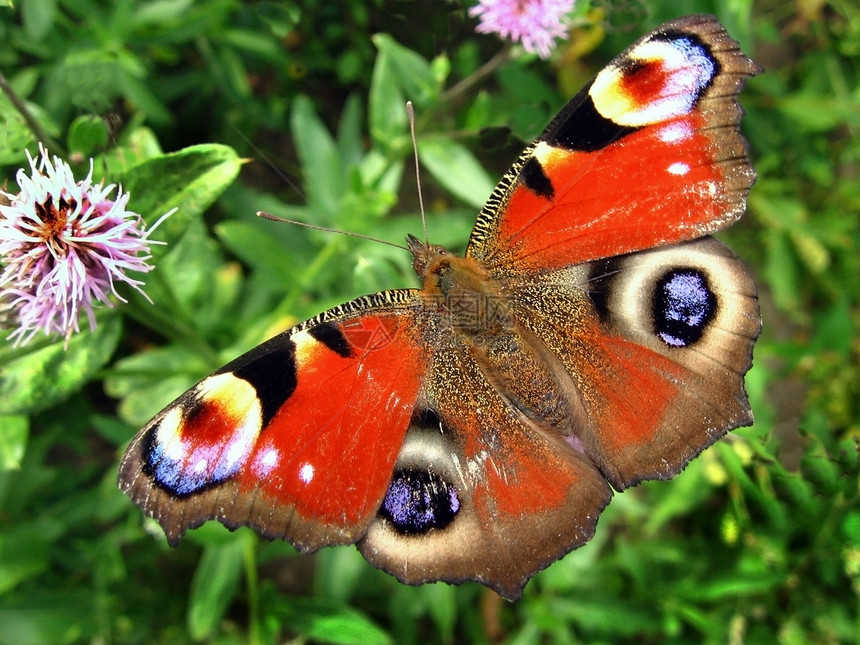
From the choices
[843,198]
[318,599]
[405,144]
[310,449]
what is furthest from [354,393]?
[843,198]

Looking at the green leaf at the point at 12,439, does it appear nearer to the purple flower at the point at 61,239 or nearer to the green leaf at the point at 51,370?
the green leaf at the point at 51,370

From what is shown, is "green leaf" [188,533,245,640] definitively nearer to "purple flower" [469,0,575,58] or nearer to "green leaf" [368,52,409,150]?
"green leaf" [368,52,409,150]

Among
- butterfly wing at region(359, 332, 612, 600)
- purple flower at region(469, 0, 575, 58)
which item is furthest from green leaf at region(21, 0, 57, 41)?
butterfly wing at region(359, 332, 612, 600)

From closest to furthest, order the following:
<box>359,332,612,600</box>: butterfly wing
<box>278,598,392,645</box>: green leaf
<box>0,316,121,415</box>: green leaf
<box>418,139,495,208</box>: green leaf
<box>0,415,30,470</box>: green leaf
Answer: <box>359,332,612,600</box>: butterfly wing
<box>0,316,121,415</box>: green leaf
<box>0,415,30,470</box>: green leaf
<box>278,598,392,645</box>: green leaf
<box>418,139,495,208</box>: green leaf

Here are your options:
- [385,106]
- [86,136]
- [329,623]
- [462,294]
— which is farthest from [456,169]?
[329,623]

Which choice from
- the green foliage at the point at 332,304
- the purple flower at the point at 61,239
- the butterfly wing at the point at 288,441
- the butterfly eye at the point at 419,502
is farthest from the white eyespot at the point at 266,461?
the green foliage at the point at 332,304

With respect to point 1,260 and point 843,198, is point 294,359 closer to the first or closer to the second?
point 1,260

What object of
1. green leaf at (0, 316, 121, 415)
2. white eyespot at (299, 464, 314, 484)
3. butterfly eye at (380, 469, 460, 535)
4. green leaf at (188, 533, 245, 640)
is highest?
white eyespot at (299, 464, 314, 484)
